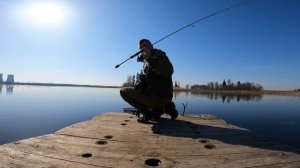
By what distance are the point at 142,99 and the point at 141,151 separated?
8.15ft

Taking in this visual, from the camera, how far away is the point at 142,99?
582cm

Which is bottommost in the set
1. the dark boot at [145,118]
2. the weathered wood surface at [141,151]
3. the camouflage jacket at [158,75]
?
the weathered wood surface at [141,151]

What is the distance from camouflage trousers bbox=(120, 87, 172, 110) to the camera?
5.80m

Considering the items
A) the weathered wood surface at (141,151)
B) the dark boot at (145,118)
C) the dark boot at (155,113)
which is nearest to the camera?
the weathered wood surface at (141,151)

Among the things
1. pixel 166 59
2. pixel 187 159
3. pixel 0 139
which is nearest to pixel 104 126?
pixel 166 59

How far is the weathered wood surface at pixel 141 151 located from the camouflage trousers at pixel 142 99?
4.29 ft

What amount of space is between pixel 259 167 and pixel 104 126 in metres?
3.24

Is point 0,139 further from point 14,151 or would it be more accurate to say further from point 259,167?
point 259,167

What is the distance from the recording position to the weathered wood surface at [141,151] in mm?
2936

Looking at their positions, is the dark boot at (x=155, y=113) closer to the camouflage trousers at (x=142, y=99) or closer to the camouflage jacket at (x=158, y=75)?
the camouflage trousers at (x=142, y=99)

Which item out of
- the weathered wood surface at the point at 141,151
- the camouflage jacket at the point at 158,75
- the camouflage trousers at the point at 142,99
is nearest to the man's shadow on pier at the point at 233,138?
the weathered wood surface at the point at 141,151

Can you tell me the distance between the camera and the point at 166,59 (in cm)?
561

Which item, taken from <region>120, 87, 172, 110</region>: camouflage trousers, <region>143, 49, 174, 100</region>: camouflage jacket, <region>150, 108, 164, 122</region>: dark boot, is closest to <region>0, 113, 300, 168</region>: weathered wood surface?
<region>120, 87, 172, 110</region>: camouflage trousers

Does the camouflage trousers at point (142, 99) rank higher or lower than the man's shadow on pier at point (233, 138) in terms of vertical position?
higher
